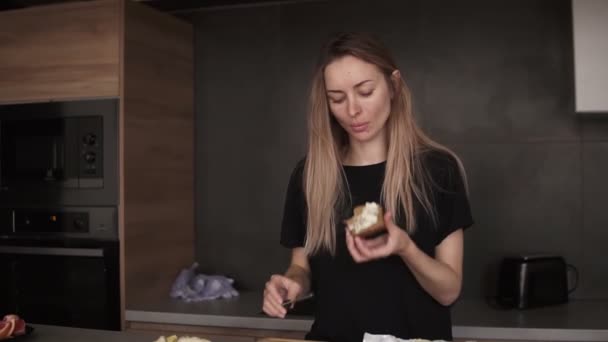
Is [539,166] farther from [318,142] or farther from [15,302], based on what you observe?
[15,302]

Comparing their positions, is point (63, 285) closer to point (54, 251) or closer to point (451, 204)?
point (54, 251)

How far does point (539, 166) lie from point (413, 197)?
120cm

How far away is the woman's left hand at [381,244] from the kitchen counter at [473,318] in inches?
37.3

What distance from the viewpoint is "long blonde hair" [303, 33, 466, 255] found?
1364 mm

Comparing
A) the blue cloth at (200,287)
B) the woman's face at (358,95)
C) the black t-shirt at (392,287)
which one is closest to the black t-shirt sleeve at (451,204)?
the black t-shirt at (392,287)

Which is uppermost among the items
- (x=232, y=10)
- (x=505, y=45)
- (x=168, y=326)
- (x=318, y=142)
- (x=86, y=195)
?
(x=232, y=10)

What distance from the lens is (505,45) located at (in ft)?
7.82

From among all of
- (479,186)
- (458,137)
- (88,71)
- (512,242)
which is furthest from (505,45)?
(88,71)

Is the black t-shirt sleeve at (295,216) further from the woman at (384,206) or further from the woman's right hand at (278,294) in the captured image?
the woman's right hand at (278,294)

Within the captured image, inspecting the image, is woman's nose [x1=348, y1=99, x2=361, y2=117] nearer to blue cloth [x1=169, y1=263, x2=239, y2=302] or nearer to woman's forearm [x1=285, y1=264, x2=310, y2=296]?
woman's forearm [x1=285, y1=264, x2=310, y2=296]

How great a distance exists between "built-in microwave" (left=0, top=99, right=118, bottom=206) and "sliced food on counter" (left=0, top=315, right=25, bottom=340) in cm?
100

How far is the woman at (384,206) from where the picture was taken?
135cm

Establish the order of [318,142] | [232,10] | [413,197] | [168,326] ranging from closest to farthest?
[413,197], [318,142], [168,326], [232,10]

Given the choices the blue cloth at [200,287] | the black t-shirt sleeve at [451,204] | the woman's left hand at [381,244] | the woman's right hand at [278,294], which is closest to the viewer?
the woman's left hand at [381,244]
